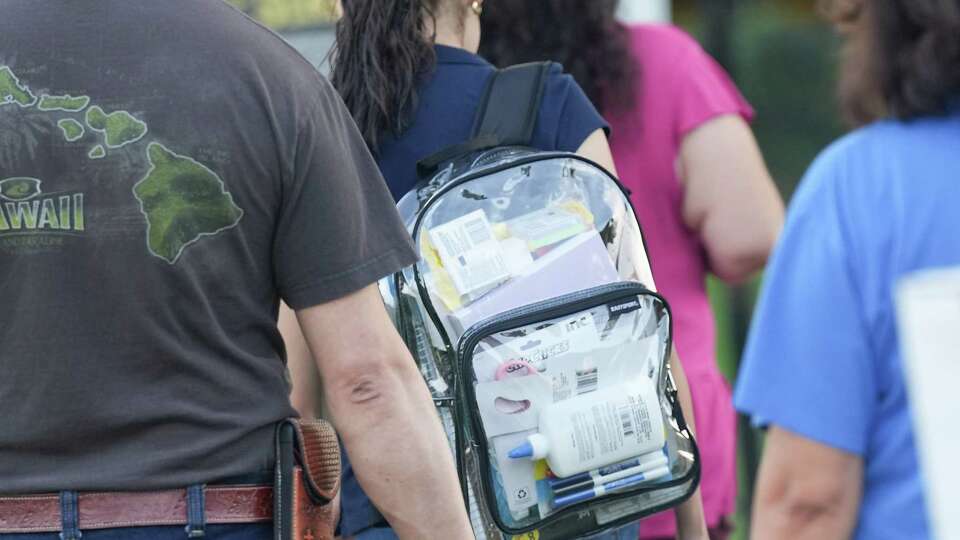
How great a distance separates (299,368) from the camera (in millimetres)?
2830

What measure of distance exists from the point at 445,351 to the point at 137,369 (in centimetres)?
54

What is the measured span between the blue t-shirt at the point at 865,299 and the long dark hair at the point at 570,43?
1.48m

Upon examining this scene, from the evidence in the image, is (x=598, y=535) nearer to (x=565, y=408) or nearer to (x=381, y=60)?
(x=565, y=408)

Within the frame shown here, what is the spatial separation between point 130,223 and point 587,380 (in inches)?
31.1

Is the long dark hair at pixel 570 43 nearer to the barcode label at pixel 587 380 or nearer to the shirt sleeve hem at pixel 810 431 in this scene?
the barcode label at pixel 587 380

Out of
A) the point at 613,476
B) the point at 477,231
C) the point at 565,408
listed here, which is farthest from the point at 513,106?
the point at 613,476

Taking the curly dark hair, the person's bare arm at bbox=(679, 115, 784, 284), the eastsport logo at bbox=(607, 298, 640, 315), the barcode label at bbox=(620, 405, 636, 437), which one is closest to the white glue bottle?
the barcode label at bbox=(620, 405, 636, 437)

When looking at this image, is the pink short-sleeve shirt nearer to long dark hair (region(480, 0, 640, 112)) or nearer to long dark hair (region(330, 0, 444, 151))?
long dark hair (region(480, 0, 640, 112))

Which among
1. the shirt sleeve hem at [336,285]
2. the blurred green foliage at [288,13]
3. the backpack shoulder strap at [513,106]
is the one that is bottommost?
the shirt sleeve hem at [336,285]

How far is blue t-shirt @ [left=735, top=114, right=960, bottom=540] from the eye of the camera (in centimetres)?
184

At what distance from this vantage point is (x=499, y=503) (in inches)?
101

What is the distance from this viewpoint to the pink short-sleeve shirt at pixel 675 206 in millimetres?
3389

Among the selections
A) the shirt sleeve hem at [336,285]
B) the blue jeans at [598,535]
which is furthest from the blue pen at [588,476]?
the shirt sleeve hem at [336,285]

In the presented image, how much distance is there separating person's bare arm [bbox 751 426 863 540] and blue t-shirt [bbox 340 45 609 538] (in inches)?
37.2
